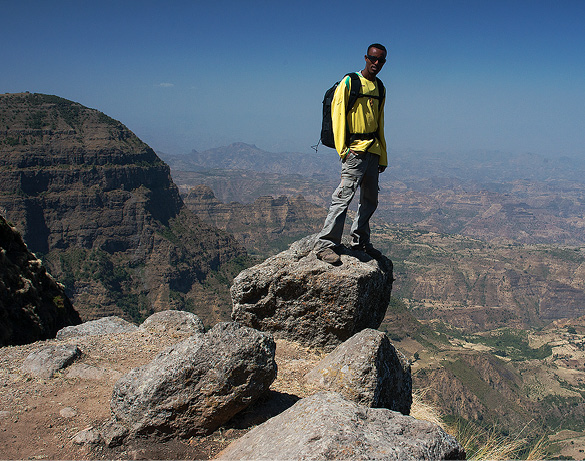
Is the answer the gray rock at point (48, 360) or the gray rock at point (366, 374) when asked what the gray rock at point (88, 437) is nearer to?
the gray rock at point (48, 360)

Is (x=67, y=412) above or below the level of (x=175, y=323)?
above

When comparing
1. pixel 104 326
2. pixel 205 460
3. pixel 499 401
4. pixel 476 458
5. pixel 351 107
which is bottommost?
pixel 499 401

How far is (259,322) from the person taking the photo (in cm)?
918

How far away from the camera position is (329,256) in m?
8.95

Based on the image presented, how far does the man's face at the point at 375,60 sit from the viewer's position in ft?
26.6

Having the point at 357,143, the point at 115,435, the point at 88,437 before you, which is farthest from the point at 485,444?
the point at 88,437

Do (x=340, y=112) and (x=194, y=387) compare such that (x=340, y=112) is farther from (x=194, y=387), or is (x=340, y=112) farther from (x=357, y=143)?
(x=194, y=387)

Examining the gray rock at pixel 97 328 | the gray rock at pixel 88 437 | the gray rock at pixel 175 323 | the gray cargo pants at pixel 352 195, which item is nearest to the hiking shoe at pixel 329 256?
the gray cargo pants at pixel 352 195

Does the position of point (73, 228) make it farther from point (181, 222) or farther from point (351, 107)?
point (351, 107)

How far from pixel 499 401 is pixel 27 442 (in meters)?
99.0

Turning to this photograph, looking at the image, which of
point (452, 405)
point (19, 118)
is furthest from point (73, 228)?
point (452, 405)

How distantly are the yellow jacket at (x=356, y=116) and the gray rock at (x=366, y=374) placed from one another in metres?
3.66

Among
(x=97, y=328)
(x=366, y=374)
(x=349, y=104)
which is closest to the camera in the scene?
(x=366, y=374)

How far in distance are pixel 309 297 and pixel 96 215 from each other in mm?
123303
